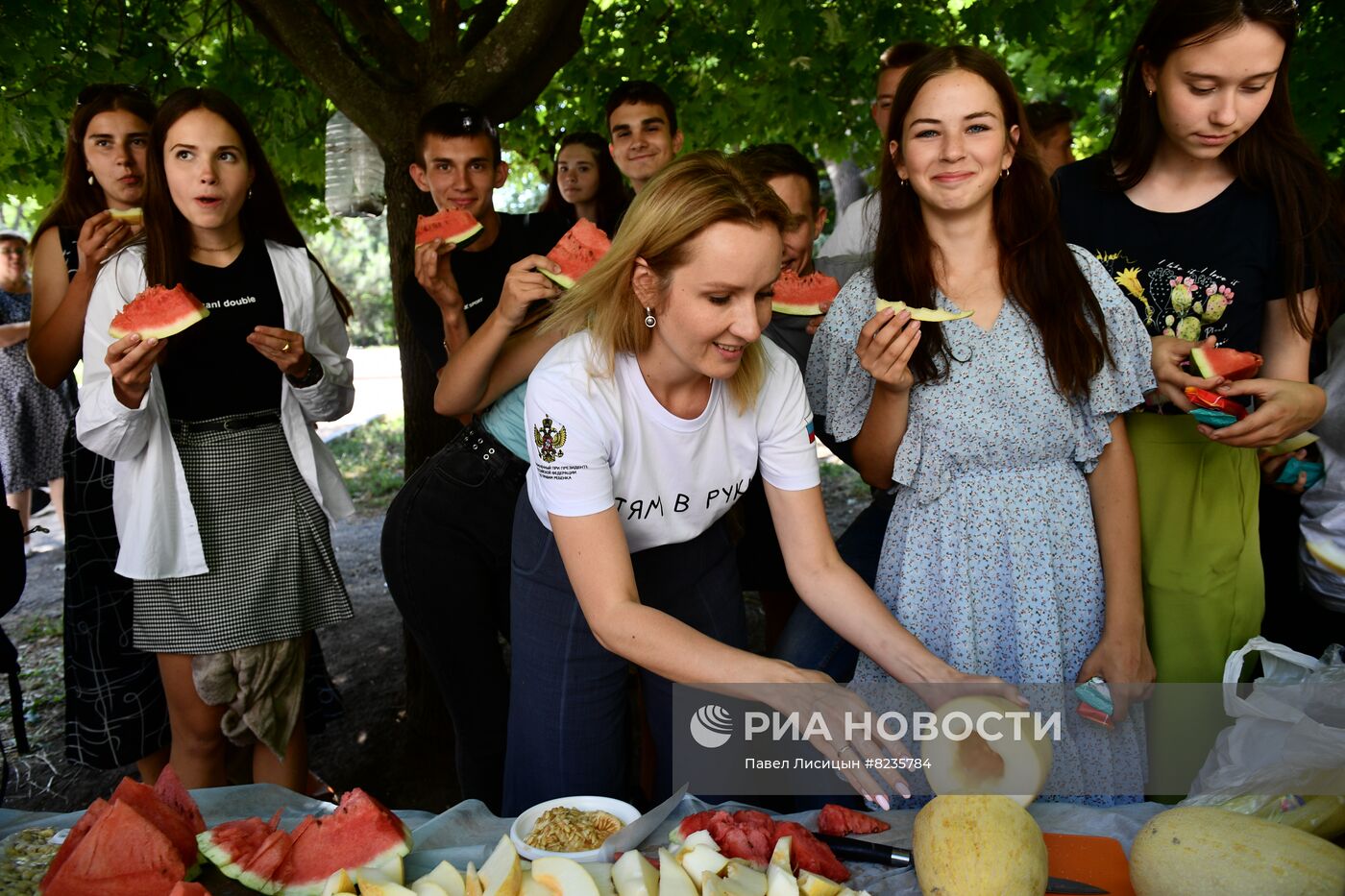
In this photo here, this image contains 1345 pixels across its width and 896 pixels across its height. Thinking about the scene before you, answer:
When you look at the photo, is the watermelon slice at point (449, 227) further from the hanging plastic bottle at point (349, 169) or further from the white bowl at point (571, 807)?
the hanging plastic bottle at point (349, 169)

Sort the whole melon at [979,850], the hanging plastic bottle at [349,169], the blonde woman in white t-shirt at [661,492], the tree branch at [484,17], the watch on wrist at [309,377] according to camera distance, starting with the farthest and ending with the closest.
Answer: the hanging plastic bottle at [349,169]
the tree branch at [484,17]
the watch on wrist at [309,377]
the blonde woman in white t-shirt at [661,492]
the whole melon at [979,850]

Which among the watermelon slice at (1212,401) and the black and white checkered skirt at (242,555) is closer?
the watermelon slice at (1212,401)

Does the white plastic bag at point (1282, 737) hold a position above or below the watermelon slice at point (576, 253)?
below

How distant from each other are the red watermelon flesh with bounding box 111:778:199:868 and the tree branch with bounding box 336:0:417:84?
3.26m

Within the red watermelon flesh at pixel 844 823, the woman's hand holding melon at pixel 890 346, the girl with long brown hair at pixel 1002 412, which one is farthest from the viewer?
the girl with long brown hair at pixel 1002 412

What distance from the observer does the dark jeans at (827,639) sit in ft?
9.93

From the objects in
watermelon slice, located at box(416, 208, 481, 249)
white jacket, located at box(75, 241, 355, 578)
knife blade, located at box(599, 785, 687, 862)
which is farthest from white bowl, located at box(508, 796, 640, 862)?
watermelon slice, located at box(416, 208, 481, 249)

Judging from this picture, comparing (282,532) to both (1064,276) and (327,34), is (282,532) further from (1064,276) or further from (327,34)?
(1064,276)

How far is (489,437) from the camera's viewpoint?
11.3 feet

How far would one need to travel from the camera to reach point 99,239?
3.51m

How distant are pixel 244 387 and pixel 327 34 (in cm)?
180

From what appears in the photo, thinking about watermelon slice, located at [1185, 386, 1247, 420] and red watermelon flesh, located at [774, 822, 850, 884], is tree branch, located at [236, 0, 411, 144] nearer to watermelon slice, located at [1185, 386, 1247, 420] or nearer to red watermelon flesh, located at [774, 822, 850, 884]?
watermelon slice, located at [1185, 386, 1247, 420]

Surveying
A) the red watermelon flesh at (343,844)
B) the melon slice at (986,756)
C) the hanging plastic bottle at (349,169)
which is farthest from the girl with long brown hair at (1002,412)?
the hanging plastic bottle at (349,169)

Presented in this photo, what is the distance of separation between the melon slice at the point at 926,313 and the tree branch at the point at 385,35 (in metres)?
2.75
